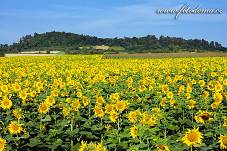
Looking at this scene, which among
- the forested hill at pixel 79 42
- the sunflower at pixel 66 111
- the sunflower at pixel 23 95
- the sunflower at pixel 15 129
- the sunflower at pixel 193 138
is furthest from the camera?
the forested hill at pixel 79 42

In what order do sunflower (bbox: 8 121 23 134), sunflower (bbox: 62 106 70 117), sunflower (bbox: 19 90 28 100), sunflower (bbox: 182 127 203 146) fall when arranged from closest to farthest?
1. sunflower (bbox: 182 127 203 146)
2. sunflower (bbox: 8 121 23 134)
3. sunflower (bbox: 62 106 70 117)
4. sunflower (bbox: 19 90 28 100)

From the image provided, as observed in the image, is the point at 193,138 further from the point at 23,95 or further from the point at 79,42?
the point at 79,42

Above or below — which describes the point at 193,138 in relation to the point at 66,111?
above

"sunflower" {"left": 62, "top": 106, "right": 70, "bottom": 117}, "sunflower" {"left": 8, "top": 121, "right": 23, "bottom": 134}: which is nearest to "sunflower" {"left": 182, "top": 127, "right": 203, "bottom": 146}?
"sunflower" {"left": 8, "top": 121, "right": 23, "bottom": 134}

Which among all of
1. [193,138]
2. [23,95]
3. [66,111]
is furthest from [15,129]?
[23,95]

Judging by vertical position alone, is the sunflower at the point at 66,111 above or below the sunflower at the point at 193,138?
below

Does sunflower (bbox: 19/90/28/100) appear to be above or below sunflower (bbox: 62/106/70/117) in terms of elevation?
above

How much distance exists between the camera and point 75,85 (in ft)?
43.3

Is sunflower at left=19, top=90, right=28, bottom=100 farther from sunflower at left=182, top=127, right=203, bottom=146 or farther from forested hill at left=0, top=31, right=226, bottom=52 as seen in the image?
forested hill at left=0, top=31, right=226, bottom=52

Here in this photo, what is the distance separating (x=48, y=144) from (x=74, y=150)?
18.8 inches

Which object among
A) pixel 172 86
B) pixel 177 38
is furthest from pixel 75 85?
pixel 177 38

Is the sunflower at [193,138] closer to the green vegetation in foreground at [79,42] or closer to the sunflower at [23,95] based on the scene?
the sunflower at [23,95]

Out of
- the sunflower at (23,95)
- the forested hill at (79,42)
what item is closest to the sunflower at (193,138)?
the sunflower at (23,95)

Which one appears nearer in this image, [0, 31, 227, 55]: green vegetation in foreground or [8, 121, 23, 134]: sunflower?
[8, 121, 23, 134]: sunflower
